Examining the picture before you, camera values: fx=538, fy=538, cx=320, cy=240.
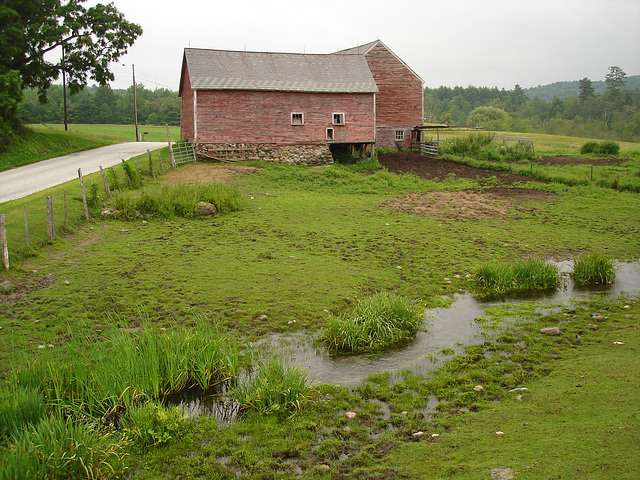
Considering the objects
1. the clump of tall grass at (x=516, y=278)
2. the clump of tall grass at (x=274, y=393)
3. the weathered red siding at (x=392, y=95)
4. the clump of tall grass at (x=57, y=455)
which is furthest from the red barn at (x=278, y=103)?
the clump of tall grass at (x=57, y=455)

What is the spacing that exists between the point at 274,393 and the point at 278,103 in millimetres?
28319

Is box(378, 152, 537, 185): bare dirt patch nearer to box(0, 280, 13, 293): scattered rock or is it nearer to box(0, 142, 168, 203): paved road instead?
box(0, 142, 168, 203): paved road

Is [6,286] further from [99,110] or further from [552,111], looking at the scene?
[552,111]

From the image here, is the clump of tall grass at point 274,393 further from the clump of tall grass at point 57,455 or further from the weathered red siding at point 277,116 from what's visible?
the weathered red siding at point 277,116

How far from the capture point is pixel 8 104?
28.0m

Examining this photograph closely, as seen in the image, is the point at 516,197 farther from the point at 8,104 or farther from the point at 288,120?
the point at 8,104

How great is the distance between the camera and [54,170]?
27688 mm

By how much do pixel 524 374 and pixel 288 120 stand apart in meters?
28.0

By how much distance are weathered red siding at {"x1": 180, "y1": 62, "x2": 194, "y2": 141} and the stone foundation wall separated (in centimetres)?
154

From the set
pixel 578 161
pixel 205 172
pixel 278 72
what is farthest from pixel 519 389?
pixel 578 161

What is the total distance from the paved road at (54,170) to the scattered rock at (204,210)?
24.0 ft

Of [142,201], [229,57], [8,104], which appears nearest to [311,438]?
[142,201]

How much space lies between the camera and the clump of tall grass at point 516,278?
1252 centimetres

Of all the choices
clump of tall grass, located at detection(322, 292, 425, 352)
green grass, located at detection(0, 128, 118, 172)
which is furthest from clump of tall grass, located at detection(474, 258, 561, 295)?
green grass, located at detection(0, 128, 118, 172)
